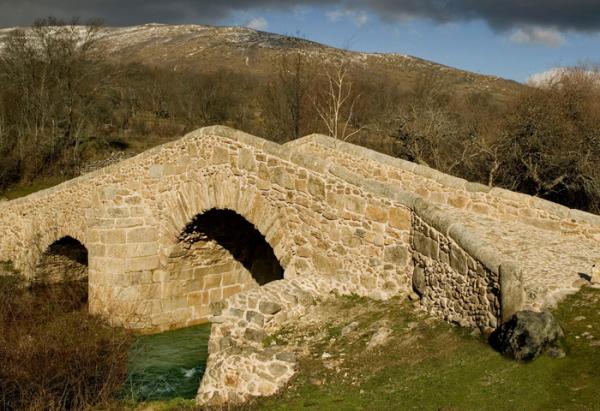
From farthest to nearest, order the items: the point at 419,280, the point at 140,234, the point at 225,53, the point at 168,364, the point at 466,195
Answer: the point at 225,53 < the point at 140,234 < the point at 168,364 < the point at 466,195 < the point at 419,280

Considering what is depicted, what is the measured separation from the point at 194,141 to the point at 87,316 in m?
5.32

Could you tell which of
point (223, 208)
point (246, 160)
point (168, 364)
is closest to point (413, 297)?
point (246, 160)

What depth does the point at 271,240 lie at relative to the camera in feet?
34.3

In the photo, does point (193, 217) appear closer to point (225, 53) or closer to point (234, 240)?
point (234, 240)

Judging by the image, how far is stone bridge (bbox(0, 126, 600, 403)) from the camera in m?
7.53

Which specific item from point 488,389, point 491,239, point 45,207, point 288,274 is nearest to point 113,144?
point 45,207

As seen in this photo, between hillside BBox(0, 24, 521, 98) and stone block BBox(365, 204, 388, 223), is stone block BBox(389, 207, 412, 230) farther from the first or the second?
hillside BBox(0, 24, 521, 98)

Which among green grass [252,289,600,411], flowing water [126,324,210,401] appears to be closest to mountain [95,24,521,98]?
flowing water [126,324,210,401]

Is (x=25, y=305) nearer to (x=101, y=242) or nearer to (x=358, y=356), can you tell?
(x=101, y=242)

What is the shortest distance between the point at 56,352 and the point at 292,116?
17.7m

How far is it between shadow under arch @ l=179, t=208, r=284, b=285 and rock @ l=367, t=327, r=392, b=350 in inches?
175

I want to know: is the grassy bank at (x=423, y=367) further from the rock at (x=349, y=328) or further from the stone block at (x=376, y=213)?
the stone block at (x=376, y=213)

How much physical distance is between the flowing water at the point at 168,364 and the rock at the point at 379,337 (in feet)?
14.1

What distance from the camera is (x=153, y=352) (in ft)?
41.3
